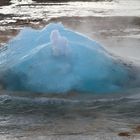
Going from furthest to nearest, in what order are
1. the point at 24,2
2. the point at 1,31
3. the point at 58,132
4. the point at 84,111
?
the point at 24,2
the point at 1,31
the point at 84,111
the point at 58,132

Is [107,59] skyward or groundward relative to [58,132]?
skyward

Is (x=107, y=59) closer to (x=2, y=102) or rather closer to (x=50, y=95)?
(x=50, y=95)

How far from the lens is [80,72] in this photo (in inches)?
286

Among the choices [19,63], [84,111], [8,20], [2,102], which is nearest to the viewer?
[84,111]

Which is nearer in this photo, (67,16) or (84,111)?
(84,111)

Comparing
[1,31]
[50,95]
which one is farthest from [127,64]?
[1,31]

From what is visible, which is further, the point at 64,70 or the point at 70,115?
the point at 64,70

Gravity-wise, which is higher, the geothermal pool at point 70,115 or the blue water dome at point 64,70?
the blue water dome at point 64,70

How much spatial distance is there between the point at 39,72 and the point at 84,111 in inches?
46.1

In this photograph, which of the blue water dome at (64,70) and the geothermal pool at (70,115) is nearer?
the geothermal pool at (70,115)

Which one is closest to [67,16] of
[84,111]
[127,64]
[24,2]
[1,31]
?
[1,31]

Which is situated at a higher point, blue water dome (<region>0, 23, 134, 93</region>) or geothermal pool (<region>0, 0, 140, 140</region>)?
blue water dome (<region>0, 23, 134, 93</region>)

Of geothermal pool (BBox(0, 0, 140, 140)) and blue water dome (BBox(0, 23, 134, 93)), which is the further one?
blue water dome (BBox(0, 23, 134, 93))

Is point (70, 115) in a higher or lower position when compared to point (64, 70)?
lower
